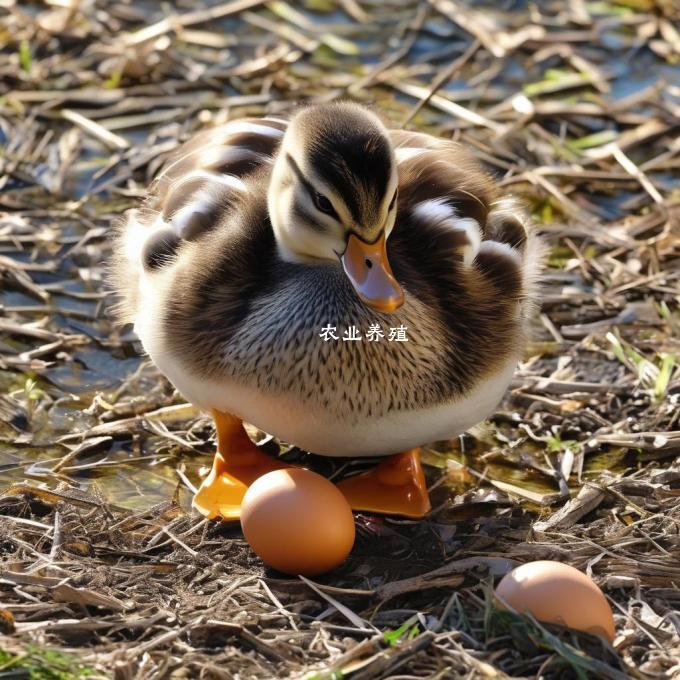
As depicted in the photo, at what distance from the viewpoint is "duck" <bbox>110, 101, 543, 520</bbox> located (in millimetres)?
4715

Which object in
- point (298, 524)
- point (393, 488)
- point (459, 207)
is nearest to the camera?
point (298, 524)

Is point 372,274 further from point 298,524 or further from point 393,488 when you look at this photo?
point 393,488

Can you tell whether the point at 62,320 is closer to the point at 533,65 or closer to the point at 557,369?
the point at 557,369

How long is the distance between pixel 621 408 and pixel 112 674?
286cm

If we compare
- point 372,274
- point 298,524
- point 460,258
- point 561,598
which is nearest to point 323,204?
point 372,274

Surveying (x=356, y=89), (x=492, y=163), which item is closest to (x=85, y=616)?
(x=492, y=163)

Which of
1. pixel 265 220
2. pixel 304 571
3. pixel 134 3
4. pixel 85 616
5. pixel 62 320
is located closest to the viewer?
pixel 85 616

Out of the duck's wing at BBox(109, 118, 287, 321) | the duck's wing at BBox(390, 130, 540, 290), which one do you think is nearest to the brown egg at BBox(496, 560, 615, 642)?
the duck's wing at BBox(390, 130, 540, 290)

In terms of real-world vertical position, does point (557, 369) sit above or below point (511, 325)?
below

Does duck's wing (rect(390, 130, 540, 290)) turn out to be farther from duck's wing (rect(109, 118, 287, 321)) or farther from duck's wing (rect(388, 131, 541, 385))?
duck's wing (rect(109, 118, 287, 321))

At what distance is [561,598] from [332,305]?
145 cm

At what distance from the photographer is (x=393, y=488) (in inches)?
203

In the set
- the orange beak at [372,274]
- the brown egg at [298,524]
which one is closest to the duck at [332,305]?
the orange beak at [372,274]

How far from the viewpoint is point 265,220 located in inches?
198
